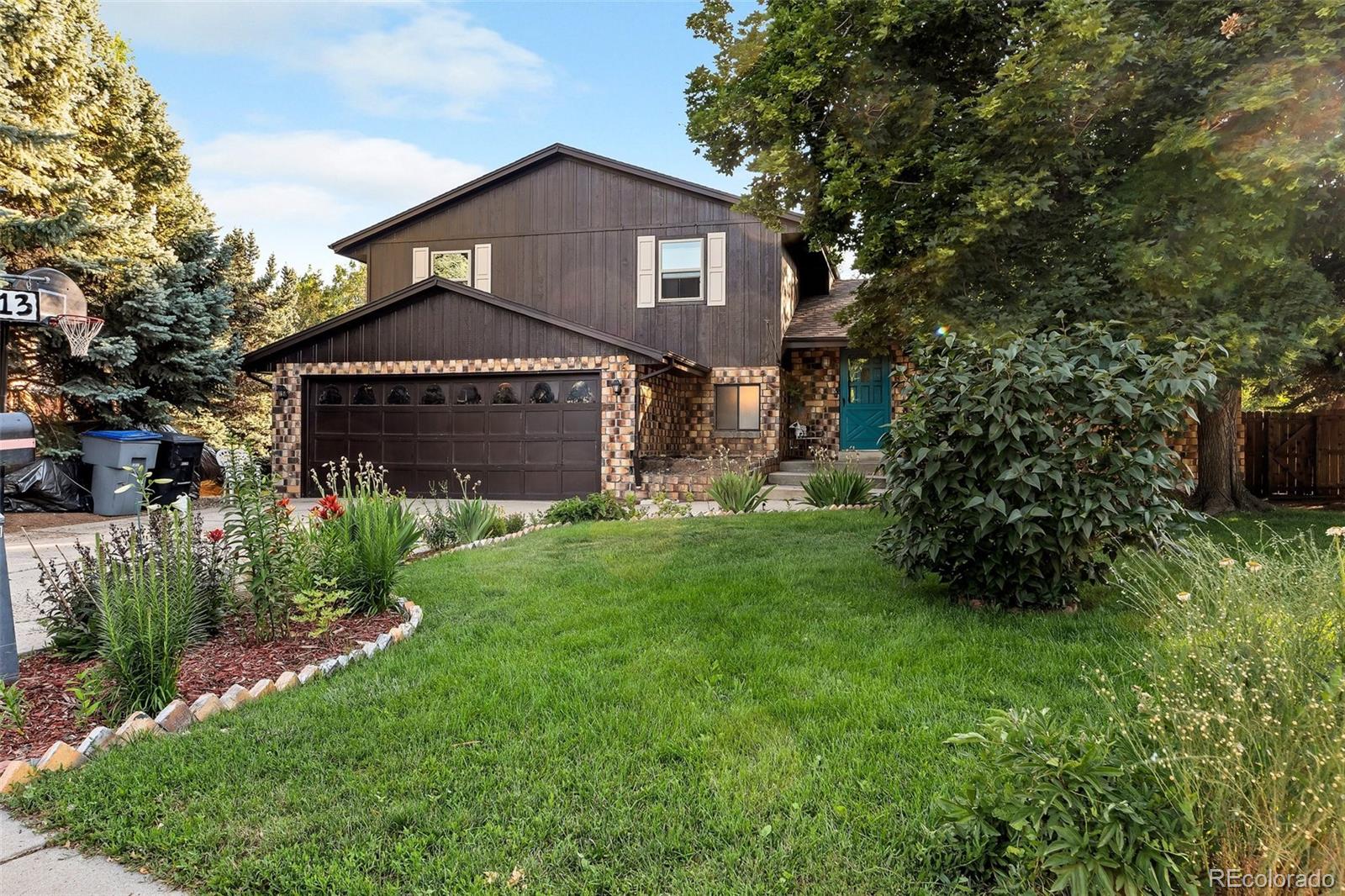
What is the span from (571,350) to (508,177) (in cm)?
575

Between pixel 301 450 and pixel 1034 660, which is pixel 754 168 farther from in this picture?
pixel 301 450

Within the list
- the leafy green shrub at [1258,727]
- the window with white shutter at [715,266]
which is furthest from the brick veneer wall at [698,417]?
the leafy green shrub at [1258,727]

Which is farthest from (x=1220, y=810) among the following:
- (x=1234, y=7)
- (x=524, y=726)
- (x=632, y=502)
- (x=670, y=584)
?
(x=632, y=502)

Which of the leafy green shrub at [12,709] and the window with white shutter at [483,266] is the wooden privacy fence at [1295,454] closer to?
the window with white shutter at [483,266]

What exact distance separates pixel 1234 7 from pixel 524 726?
842 cm

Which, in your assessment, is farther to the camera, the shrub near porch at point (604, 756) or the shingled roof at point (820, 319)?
the shingled roof at point (820, 319)

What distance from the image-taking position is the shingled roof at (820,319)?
609 inches

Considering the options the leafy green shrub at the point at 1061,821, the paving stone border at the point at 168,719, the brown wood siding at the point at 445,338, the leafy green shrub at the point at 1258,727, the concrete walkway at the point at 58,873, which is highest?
the brown wood siding at the point at 445,338

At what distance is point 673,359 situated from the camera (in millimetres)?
13898

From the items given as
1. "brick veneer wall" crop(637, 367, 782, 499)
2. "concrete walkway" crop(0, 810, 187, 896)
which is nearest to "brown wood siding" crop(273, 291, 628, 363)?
"brick veneer wall" crop(637, 367, 782, 499)

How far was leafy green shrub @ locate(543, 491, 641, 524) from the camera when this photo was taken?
31.6 feet

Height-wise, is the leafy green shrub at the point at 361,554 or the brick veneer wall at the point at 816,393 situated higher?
the brick veneer wall at the point at 816,393

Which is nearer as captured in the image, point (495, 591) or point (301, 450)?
point (495, 591)

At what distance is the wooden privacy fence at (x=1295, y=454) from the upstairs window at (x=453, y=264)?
16348 mm
